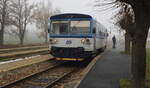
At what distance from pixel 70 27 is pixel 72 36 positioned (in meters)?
0.61

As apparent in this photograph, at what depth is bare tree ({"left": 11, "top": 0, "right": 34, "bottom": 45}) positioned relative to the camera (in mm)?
38131

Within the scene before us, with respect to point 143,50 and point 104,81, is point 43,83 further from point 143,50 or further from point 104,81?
point 143,50

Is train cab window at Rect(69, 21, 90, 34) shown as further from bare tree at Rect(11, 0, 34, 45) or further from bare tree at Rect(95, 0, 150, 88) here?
bare tree at Rect(11, 0, 34, 45)

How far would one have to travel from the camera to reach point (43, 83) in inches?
357

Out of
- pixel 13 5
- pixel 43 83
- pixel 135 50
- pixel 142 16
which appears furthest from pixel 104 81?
pixel 13 5

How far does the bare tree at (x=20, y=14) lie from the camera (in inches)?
1501

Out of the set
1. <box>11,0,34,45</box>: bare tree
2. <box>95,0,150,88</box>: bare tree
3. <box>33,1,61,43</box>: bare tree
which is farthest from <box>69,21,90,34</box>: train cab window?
<box>33,1,61,43</box>: bare tree

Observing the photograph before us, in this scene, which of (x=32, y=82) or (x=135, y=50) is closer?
(x=135, y=50)

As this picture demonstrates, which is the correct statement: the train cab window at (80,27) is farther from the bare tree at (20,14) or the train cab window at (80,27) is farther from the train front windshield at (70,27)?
the bare tree at (20,14)

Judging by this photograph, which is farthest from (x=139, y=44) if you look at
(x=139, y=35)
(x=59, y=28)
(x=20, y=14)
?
(x=20, y=14)

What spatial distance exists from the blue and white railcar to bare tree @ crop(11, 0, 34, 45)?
82.9ft

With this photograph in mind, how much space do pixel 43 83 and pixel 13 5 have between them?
30.7 m

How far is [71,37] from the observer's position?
13.4 meters

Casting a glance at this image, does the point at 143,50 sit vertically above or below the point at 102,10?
below
